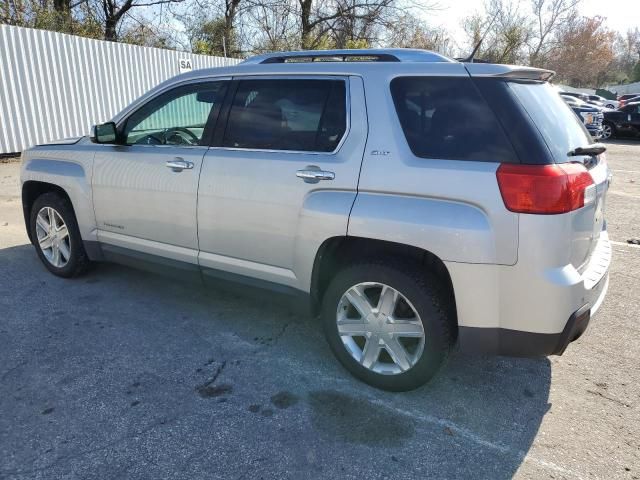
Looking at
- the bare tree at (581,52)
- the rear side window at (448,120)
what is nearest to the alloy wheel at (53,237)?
the rear side window at (448,120)

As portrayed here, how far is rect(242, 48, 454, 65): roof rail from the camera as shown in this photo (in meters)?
3.00

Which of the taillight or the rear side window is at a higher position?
the rear side window

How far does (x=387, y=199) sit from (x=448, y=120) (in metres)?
0.53

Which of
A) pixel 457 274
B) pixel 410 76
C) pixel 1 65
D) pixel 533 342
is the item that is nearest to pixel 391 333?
pixel 457 274

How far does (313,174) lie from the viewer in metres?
3.00

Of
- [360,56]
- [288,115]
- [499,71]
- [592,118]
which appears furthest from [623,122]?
[288,115]

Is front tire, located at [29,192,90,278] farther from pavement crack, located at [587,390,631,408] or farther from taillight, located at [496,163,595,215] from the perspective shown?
pavement crack, located at [587,390,631,408]

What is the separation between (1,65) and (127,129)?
26.7ft

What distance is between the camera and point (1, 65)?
1009cm

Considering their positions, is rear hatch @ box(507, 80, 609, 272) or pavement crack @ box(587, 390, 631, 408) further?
pavement crack @ box(587, 390, 631, 408)

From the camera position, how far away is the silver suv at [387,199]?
2494 millimetres

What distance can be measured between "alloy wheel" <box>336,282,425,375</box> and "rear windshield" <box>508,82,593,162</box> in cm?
114

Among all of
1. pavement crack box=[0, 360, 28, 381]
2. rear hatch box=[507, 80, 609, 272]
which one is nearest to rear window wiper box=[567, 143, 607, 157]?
rear hatch box=[507, 80, 609, 272]

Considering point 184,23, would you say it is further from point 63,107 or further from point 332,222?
point 332,222
